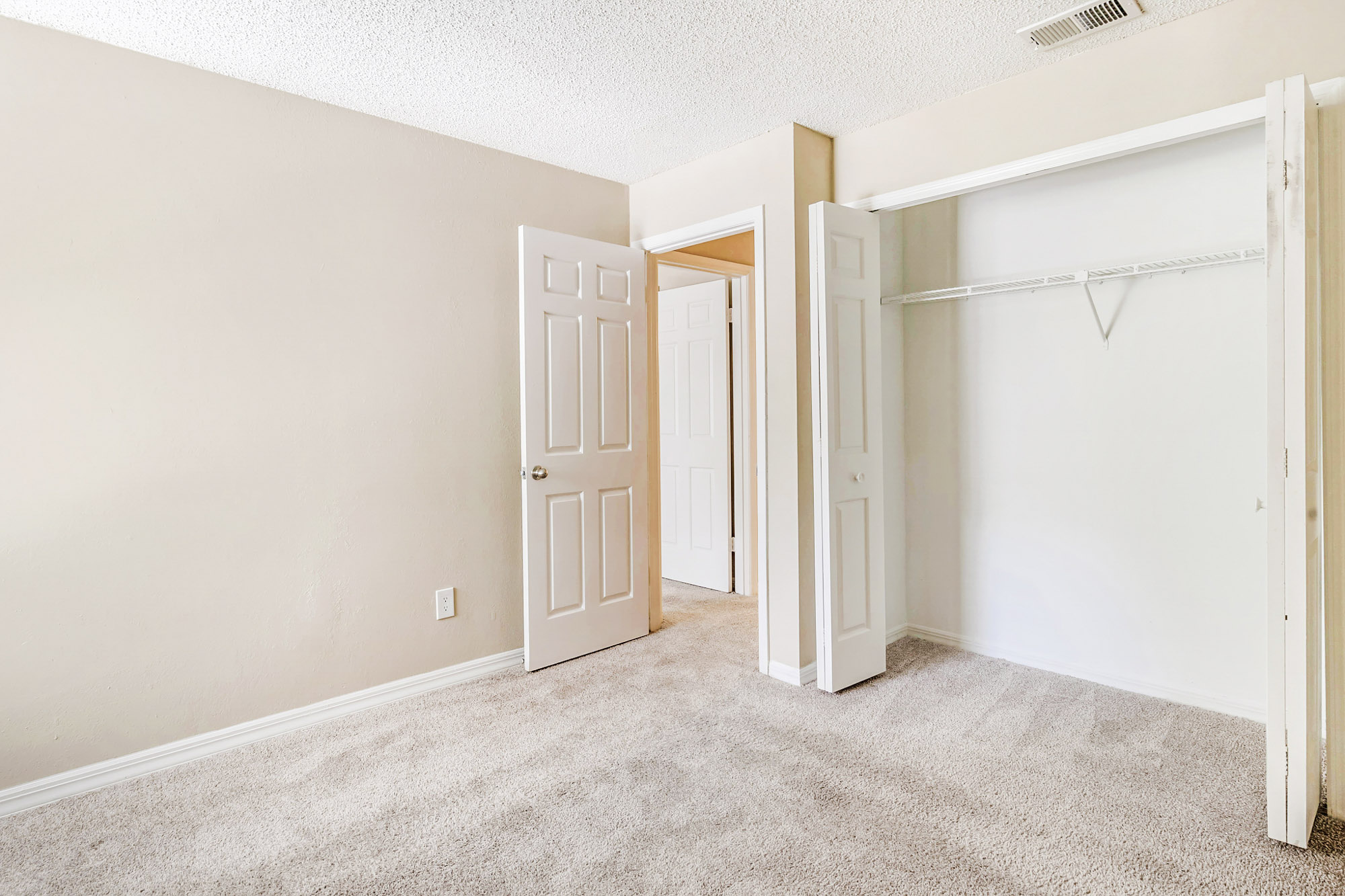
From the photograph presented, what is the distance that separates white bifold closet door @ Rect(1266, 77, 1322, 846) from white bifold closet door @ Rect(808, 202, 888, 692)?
1383 millimetres

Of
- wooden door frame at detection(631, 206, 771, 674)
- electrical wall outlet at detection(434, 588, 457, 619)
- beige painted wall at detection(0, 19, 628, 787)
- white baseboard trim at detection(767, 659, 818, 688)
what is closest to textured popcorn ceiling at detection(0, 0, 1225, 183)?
beige painted wall at detection(0, 19, 628, 787)

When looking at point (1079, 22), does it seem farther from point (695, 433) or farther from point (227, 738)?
point (227, 738)

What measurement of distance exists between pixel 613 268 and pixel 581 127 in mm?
685

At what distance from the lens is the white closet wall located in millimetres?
2629

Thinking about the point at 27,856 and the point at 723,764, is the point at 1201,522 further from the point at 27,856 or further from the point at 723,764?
the point at 27,856

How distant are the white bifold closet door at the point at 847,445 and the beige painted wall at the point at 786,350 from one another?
105mm

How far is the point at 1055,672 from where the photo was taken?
311 centimetres

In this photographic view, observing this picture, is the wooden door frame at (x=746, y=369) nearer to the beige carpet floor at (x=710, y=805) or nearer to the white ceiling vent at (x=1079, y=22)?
the beige carpet floor at (x=710, y=805)

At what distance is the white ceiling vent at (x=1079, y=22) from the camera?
213 cm

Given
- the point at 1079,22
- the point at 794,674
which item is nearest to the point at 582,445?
the point at 794,674

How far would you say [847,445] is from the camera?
2963mm

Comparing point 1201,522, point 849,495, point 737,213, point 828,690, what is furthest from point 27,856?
point 1201,522

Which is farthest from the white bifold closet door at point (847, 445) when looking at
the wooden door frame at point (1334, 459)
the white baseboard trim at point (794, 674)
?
the wooden door frame at point (1334, 459)

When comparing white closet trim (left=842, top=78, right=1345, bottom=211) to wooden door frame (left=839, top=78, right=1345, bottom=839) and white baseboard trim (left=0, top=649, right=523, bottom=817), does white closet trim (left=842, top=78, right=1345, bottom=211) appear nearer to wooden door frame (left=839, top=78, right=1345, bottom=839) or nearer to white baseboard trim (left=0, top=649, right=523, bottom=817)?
wooden door frame (left=839, top=78, right=1345, bottom=839)
